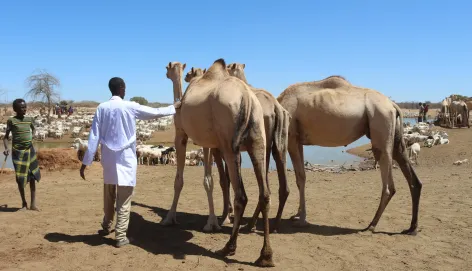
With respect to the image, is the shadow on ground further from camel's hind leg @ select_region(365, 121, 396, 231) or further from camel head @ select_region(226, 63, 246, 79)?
camel's hind leg @ select_region(365, 121, 396, 231)

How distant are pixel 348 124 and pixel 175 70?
11.6 ft

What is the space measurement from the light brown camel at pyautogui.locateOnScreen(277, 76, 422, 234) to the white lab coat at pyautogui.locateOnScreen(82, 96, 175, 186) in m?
2.88

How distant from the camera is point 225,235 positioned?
6.15 metres

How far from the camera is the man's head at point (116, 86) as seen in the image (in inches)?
208

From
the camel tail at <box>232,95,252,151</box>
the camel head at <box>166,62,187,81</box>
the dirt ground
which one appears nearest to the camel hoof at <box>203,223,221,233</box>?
the dirt ground

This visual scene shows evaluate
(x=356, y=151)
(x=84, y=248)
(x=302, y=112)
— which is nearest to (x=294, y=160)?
(x=302, y=112)

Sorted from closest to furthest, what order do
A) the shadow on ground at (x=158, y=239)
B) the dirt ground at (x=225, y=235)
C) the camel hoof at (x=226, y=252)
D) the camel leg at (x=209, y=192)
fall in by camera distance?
the dirt ground at (x=225, y=235) < the camel hoof at (x=226, y=252) < the shadow on ground at (x=158, y=239) < the camel leg at (x=209, y=192)

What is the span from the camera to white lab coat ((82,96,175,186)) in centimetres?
507

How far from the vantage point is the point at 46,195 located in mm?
8828

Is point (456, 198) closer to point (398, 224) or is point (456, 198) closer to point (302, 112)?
point (398, 224)

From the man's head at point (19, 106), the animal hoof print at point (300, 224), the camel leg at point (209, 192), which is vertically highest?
the man's head at point (19, 106)

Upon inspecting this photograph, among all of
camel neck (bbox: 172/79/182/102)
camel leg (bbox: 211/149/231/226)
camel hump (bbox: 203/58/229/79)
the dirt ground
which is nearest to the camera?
the dirt ground

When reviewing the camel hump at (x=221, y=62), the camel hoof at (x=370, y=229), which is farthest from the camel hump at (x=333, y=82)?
the camel hoof at (x=370, y=229)

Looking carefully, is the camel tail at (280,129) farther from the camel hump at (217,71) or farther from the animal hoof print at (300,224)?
the animal hoof print at (300,224)
